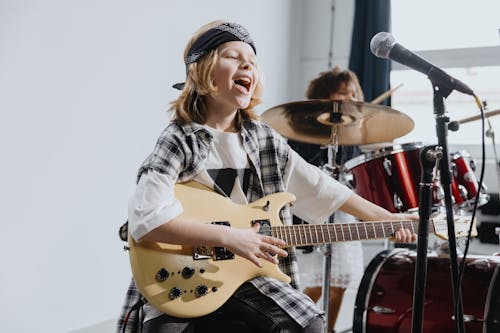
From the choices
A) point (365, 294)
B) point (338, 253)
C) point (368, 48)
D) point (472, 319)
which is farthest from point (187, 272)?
point (368, 48)

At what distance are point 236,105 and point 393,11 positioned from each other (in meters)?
2.96

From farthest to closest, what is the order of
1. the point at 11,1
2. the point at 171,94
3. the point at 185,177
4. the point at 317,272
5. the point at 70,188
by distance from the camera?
the point at 171,94
the point at 317,272
the point at 70,188
the point at 11,1
the point at 185,177

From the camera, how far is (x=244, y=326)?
4.47 ft

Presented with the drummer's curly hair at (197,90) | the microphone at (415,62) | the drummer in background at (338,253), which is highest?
the microphone at (415,62)

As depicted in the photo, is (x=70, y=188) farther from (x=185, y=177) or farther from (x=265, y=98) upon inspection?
(x=265, y=98)

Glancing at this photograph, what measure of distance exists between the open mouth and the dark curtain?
251cm

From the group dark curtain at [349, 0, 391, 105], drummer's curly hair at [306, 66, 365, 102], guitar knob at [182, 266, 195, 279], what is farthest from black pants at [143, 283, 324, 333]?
dark curtain at [349, 0, 391, 105]

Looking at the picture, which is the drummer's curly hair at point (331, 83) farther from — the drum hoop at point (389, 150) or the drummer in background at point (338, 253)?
the drum hoop at point (389, 150)

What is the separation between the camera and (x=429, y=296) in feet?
6.12

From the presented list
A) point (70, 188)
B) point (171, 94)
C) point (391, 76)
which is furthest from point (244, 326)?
point (391, 76)

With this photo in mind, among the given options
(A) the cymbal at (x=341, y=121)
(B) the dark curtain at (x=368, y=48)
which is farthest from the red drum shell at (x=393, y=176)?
(B) the dark curtain at (x=368, y=48)

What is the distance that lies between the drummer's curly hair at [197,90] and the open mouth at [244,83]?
64 mm

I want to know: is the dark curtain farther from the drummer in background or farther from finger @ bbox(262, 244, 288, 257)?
finger @ bbox(262, 244, 288, 257)

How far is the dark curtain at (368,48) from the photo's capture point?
13.0 feet
